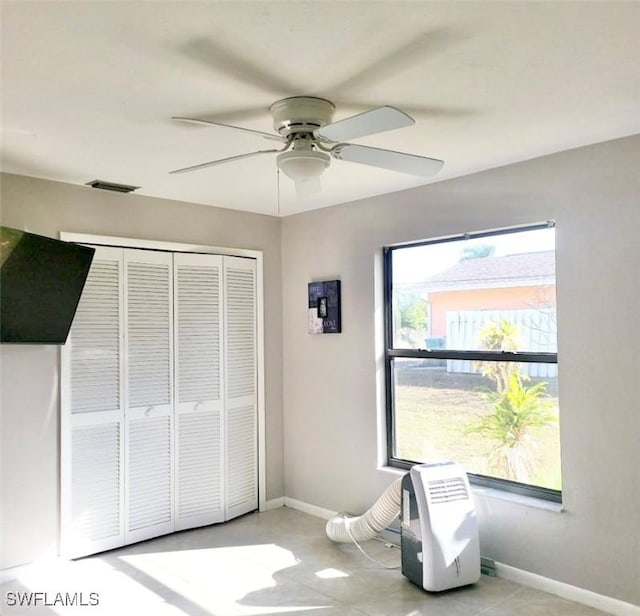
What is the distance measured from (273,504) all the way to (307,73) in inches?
143

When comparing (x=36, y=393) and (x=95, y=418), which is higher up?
(x=36, y=393)

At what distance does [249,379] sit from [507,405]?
6.75 ft

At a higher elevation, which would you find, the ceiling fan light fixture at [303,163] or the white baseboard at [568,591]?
the ceiling fan light fixture at [303,163]

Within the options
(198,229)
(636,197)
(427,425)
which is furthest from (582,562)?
(198,229)

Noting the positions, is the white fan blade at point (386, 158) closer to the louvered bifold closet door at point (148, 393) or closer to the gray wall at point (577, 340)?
the gray wall at point (577, 340)

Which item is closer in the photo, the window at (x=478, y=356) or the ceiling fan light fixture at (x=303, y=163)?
the ceiling fan light fixture at (x=303, y=163)

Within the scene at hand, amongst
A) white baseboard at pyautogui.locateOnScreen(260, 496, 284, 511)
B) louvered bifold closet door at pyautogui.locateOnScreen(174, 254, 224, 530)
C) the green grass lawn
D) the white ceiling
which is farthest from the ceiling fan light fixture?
white baseboard at pyautogui.locateOnScreen(260, 496, 284, 511)

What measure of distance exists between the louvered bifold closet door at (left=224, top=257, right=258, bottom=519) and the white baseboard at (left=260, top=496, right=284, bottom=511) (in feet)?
0.30

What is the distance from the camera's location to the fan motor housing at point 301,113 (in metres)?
2.37

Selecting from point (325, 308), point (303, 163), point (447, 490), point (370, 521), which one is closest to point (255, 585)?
point (370, 521)

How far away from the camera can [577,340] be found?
10.2 ft

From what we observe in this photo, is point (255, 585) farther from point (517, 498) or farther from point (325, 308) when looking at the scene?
point (325, 308)

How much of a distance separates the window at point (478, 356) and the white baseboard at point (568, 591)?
1.45 feet

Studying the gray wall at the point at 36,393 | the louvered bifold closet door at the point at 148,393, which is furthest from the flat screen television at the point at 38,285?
the louvered bifold closet door at the point at 148,393
